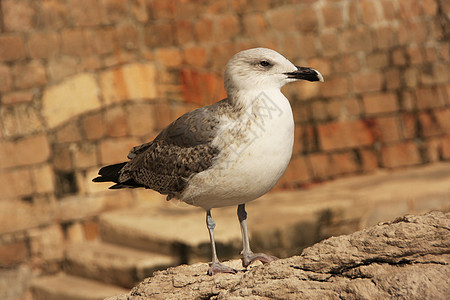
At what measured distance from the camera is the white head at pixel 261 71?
140 inches

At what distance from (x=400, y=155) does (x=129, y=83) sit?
14.7 feet

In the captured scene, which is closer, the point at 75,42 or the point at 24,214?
the point at 24,214

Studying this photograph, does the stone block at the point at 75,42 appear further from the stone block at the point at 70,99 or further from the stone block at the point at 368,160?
the stone block at the point at 368,160

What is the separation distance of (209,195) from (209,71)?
6311 mm

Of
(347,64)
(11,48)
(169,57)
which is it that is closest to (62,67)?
(11,48)

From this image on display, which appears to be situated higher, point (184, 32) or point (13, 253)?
point (184, 32)

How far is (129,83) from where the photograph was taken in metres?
9.20

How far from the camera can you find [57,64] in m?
8.73

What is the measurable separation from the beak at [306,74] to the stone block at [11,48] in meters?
5.75

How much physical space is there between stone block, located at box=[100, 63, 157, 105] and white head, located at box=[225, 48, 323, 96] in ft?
18.4

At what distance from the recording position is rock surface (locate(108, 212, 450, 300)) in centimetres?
304

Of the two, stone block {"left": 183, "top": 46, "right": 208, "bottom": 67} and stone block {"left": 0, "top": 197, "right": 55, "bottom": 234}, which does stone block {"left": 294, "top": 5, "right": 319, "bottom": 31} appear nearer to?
stone block {"left": 183, "top": 46, "right": 208, "bottom": 67}

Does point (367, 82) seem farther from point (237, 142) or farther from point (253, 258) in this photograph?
point (237, 142)

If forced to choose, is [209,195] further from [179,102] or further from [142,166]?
[179,102]
